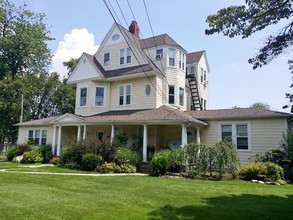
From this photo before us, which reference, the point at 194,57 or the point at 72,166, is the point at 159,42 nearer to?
the point at 194,57

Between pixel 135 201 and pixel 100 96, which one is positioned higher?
pixel 100 96

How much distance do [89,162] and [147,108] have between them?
631cm

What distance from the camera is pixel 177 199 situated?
7684 millimetres

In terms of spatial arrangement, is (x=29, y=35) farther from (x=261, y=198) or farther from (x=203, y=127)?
(x=261, y=198)

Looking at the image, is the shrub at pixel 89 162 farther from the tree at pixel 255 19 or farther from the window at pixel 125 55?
the tree at pixel 255 19

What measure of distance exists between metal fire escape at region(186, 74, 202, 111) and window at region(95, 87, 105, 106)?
8222mm

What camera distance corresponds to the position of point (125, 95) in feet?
66.6

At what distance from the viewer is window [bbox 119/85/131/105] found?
20.2m

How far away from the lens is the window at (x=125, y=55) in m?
20.7

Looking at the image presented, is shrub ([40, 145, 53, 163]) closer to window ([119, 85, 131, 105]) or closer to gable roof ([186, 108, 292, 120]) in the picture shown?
window ([119, 85, 131, 105])

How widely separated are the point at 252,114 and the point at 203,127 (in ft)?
11.3

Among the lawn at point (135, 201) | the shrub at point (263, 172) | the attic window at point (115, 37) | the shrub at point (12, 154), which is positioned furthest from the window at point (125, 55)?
the lawn at point (135, 201)

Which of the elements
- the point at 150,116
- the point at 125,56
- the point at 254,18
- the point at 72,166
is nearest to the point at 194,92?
the point at 125,56

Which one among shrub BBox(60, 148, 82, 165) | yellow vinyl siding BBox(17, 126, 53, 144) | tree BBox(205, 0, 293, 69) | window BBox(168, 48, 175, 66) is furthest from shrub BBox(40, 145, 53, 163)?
tree BBox(205, 0, 293, 69)
